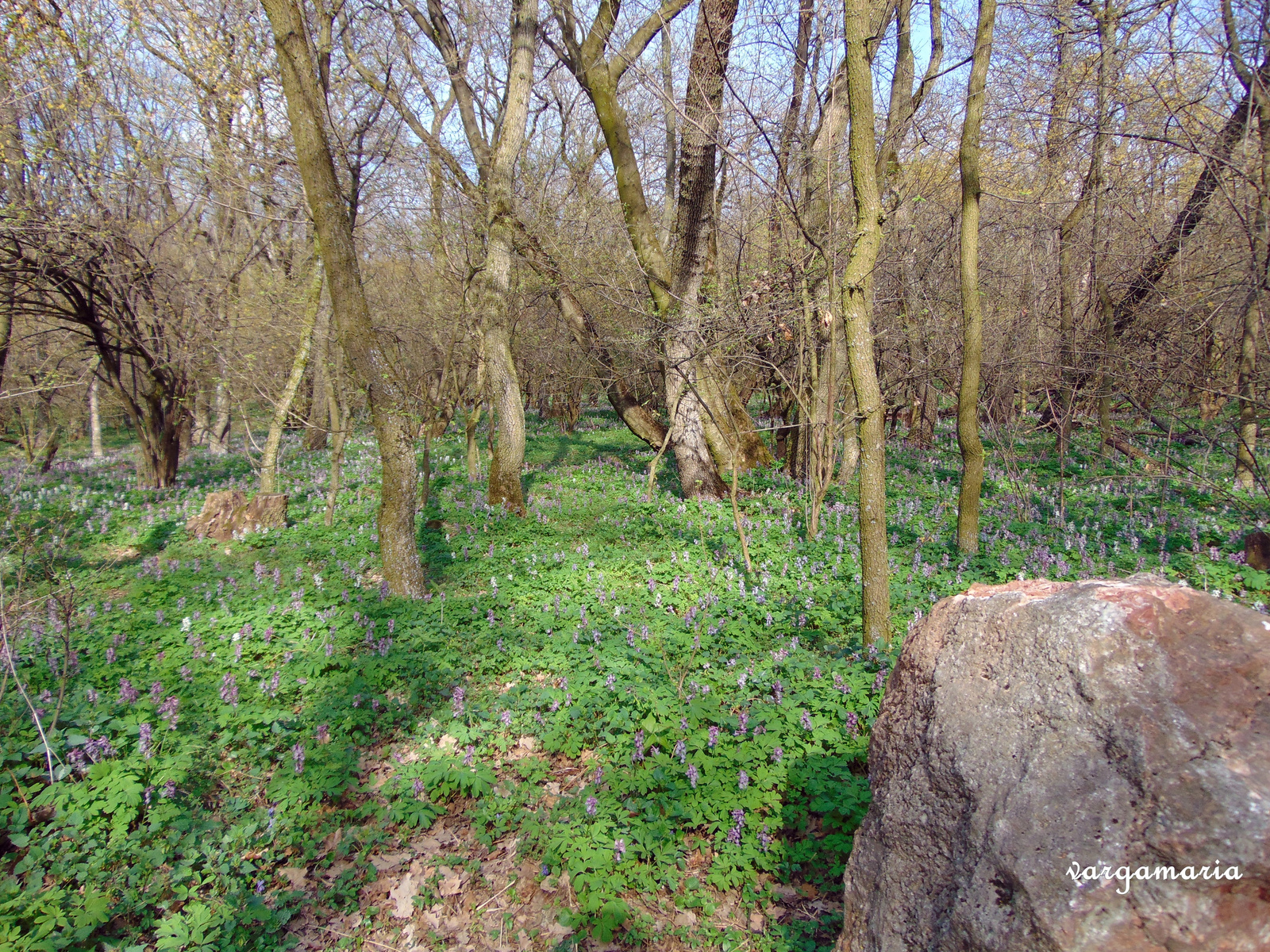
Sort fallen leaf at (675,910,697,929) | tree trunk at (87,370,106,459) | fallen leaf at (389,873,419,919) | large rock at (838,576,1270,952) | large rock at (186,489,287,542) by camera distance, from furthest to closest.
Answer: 1. tree trunk at (87,370,106,459)
2. large rock at (186,489,287,542)
3. fallen leaf at (389,873,419,919)
4. fallen leaf at (675,910,697,929)
5. large rock at (838,576,1270,952)

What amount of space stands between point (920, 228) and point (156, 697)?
12.5 m

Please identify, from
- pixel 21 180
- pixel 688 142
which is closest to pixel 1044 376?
pixel 688 142

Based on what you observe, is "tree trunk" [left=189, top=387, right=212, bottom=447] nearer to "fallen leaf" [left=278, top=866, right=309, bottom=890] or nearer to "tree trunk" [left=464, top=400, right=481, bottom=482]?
"tree trunk" [left=464, top=400, right=481, bottom=482]

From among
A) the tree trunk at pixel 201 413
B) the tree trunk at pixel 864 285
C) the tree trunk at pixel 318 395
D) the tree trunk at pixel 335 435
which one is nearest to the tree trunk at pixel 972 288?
the tree trunk at pixel 864 285

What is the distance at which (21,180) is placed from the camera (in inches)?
372

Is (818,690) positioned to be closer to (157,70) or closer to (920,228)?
(920,228)

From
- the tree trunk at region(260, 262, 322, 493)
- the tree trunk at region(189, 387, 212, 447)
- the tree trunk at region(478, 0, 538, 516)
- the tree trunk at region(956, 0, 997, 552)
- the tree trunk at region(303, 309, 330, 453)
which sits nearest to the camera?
the tree trunk at region(956, 0, 997, 552)

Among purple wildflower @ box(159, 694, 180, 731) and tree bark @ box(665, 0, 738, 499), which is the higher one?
tree bark @ box(665, 0, 738, 499)

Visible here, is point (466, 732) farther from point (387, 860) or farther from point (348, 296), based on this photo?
point (348, 296)

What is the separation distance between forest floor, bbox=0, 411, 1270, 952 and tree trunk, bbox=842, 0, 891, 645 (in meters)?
0.81

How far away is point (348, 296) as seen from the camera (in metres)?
6.05

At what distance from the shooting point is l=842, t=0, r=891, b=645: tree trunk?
410 cm

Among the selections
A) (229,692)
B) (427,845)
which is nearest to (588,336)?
(229,692)

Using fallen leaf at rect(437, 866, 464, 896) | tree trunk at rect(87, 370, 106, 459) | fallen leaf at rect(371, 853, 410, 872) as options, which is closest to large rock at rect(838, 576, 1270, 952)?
fallen leaf at rect(437, 866, 464, 896)
